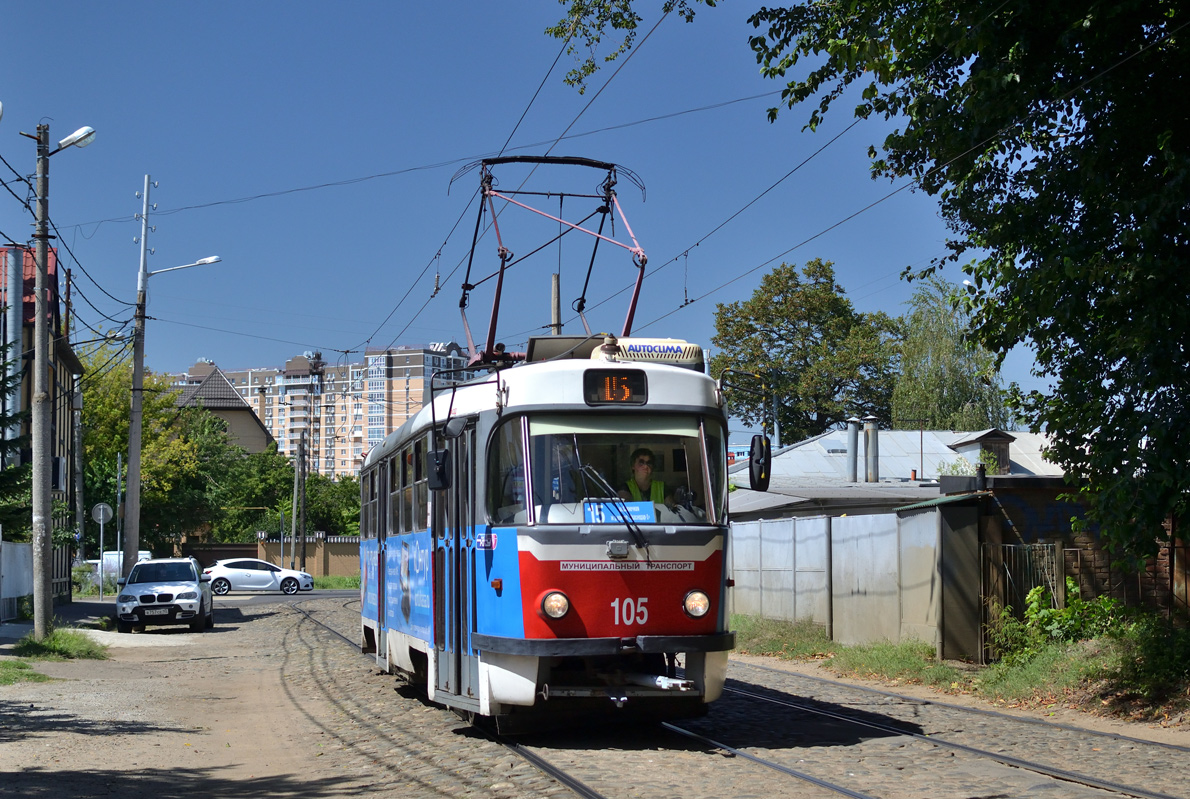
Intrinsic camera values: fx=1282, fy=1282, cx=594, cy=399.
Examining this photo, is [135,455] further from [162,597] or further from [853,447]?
[853,447]

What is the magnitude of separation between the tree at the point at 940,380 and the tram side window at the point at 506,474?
44262mm

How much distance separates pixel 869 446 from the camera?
38.1m

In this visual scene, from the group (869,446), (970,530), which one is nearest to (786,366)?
(869,446)

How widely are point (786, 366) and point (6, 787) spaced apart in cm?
5023

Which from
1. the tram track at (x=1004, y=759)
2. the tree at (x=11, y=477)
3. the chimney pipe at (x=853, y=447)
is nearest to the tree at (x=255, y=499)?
the chimney pipe at (x=853, y=447)

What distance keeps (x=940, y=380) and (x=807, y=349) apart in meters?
6.75

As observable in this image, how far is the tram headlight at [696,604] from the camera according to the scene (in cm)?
981

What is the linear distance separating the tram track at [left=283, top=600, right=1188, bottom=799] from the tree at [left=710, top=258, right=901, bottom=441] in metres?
43.5

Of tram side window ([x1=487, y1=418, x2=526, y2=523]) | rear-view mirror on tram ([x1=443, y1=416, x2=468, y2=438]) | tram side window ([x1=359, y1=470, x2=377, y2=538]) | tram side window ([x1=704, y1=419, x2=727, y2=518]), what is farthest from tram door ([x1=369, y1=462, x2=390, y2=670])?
tram side window ([x1=704, y1=419, x2=727, y2=518])

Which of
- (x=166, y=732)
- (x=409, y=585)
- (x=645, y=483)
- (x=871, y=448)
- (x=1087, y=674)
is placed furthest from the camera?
(x=871, y=448)

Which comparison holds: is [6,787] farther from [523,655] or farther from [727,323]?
[727,323]

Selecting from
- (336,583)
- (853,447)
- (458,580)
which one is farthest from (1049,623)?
(336,583)

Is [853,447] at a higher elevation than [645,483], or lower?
higher

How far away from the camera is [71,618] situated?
30344 mm
